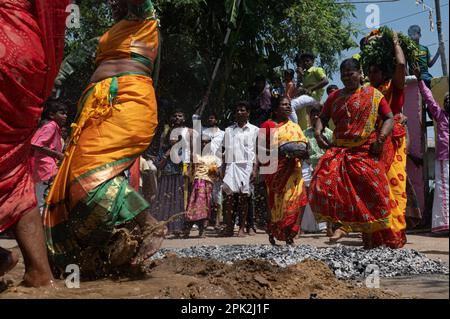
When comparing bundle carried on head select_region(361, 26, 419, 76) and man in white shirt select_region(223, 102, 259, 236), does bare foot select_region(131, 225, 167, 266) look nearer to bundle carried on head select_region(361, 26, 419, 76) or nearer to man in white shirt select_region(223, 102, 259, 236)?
bundle carried on head select_region(361, 26, 419, 76)

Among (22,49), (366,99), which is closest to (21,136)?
(22,49)

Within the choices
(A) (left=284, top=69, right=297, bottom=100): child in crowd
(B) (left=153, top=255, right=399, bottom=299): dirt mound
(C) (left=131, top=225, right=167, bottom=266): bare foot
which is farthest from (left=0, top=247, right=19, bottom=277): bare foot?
(A) (left=284, top=69, right=297, bottom=100): child in crowd

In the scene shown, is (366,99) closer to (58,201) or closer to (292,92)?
(58,201)

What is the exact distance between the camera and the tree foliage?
13.8m

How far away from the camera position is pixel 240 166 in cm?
1012

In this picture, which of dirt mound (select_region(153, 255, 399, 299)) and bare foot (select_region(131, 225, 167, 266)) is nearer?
dirt mound (select_region(153, 255, 399, 299))

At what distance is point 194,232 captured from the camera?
38.4 feet

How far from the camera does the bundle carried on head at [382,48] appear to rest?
7137 millimetres

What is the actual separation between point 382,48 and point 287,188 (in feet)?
6.21

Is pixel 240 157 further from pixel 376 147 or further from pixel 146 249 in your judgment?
pixel 146 249

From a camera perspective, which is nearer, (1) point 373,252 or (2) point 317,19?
(1) point 373,252

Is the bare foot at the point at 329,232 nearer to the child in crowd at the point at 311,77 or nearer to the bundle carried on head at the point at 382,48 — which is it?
the child in crowd at the point at 311,77

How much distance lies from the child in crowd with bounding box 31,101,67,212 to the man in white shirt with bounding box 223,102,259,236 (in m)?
2.57
